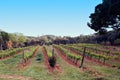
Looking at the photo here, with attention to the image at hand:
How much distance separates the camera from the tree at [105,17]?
21469mm

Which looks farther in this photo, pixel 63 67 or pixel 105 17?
pixel 63 67

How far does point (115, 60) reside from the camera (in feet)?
147

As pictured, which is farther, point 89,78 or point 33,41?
point 33,41

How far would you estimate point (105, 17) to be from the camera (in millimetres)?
22422

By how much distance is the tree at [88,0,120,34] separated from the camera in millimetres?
21469

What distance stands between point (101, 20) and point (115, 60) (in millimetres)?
24086

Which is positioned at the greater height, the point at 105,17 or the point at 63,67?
the point at 105,17

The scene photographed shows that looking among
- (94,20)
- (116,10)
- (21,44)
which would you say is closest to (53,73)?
(94,20)

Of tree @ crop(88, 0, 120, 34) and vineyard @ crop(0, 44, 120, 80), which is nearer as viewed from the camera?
tree @ crop(88, 0, 120, 34)

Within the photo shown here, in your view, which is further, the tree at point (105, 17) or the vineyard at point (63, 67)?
the vineyard at point (63, 67)

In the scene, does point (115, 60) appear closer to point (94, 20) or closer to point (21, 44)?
point (94, 20)

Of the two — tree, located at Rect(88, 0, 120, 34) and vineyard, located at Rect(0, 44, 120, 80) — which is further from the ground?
tree, located at Rect(88, 0, 120, 34)

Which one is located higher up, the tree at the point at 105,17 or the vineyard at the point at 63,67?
the tree at the point at 105,17

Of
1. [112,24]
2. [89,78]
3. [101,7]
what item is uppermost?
[101,7]
